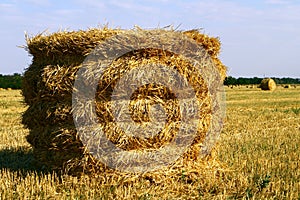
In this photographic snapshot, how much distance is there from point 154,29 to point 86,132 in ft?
5.49

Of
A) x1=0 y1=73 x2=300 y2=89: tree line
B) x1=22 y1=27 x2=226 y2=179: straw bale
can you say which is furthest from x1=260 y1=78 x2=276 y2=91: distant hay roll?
x1=22 y1=27 x2=226 y2=179: straw bale

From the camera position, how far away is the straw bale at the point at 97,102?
593 centimetres

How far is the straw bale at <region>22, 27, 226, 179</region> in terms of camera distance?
5.93 metres

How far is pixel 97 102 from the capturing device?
5.92m

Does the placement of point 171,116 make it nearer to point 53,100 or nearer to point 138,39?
point 138,39

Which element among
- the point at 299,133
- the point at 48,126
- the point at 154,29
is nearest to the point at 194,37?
the point at 154,29

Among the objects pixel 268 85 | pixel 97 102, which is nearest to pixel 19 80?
pixel 268 85

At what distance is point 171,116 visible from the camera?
611cm

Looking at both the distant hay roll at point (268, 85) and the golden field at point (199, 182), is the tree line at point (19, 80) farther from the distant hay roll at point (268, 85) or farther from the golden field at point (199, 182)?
the golden field at point (199, 182)

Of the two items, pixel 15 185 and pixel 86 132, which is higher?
pixel 86 132

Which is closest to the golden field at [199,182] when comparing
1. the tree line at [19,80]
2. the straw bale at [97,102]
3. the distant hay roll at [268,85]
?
the straw bale at [97,102]

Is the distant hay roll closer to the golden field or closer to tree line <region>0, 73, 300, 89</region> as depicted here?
tree line <region>0, 73, 300, 89</region>

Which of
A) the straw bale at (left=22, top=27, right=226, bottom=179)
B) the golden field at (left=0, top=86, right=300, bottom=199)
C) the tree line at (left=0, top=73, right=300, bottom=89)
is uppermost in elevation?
the tree line at (left=0, top=73, right=300, bottom=89)

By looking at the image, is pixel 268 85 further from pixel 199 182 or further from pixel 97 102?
pixel 97 102
